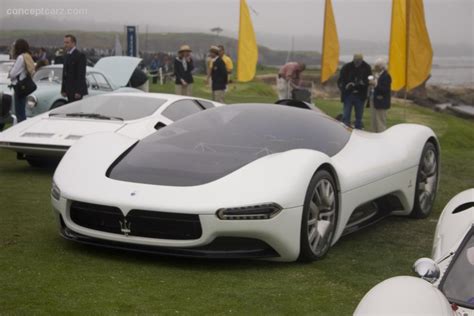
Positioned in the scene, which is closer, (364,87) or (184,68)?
(364,87)

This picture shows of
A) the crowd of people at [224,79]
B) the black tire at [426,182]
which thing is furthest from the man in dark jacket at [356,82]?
the black tire at [426,182]

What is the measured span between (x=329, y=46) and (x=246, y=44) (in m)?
3.88

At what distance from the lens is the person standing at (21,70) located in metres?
11.8

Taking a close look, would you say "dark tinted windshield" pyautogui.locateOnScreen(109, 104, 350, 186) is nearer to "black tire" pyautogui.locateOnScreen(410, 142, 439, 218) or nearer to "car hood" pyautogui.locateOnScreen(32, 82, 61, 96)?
"black tire" pyautogui.locateOnScreen(410, 142, 439, 218)

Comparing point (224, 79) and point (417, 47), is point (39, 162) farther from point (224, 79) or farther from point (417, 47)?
point (417, 47)

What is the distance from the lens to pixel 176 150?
19.1ft

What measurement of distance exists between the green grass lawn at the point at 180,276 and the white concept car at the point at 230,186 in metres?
0.14

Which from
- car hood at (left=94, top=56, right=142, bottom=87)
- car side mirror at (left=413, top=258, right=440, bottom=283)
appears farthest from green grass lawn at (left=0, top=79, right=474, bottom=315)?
car hood at (left=94, top=56, right=142, bottom=87)

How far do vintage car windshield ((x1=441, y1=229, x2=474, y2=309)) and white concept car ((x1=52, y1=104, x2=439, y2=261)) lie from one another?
1610mm

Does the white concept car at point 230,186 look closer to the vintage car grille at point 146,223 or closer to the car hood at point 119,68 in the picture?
the vintage car grille at point 146,223

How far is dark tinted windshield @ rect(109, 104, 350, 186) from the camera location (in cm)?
545

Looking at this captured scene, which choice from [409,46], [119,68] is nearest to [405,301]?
[409,46]

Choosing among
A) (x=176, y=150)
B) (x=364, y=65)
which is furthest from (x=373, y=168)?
(x=364, y=65)

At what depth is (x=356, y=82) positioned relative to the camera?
14102mm
